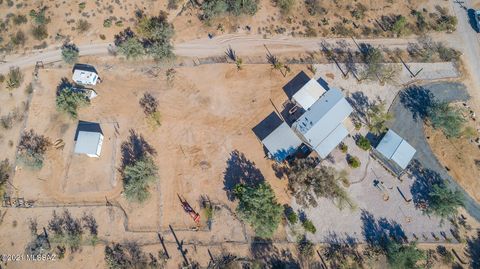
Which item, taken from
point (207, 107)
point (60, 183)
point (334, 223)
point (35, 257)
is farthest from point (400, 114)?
point (35, 257)

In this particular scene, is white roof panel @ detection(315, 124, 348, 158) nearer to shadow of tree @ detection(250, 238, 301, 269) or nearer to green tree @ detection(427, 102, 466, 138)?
green tree @ detection(427, 102, 466, 138)

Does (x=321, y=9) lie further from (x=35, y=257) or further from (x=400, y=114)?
(x=35, y=257)

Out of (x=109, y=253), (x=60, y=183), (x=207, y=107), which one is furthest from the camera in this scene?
(x=207, y=107)

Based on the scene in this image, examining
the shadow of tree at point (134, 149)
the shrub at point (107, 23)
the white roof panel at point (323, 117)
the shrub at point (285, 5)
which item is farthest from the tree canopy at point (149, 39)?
the white roof panel at point (323, 117)

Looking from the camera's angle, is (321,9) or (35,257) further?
(321,9)

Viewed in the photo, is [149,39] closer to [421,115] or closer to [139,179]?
[139,179]

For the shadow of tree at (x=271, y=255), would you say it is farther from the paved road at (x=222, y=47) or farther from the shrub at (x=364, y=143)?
the paved road at (x=222, y=47)
